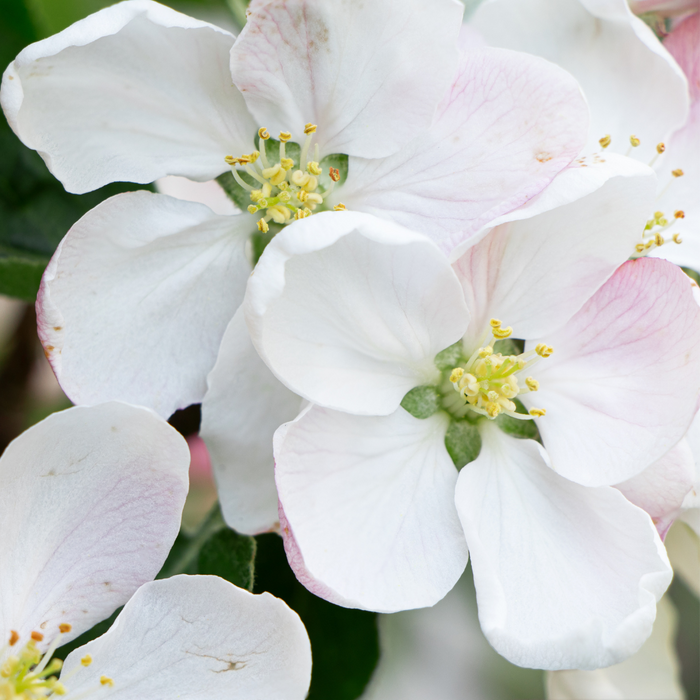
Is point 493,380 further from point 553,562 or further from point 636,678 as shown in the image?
point 636,678

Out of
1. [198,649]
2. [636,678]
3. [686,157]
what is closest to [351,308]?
[198,649]

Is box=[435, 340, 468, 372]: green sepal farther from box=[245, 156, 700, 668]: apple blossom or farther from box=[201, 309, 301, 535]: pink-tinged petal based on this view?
box=[201, 309, 301, 535]: pink-tinged petal

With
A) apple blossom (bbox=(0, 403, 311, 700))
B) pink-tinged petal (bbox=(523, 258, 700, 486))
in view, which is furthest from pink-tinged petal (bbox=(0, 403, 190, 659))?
pink-tinged petal (bbox=(523, 258, 700, 486))

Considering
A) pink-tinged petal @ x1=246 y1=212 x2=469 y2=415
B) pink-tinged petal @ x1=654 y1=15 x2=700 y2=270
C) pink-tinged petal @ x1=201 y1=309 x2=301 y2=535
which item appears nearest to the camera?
pink-tinged petal @ x1=246 y1=212 x2=469 y2=415

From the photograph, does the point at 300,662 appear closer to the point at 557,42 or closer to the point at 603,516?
the point at 603,516

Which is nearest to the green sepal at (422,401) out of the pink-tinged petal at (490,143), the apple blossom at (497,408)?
the apple blossom at (497,408)

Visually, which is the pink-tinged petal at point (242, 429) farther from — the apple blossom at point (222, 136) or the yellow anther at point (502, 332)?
the yellow anther at point (502, 332)
